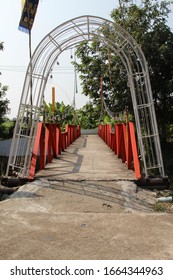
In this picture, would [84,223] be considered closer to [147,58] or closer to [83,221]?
[83,221]

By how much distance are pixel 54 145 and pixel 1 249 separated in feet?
20.1

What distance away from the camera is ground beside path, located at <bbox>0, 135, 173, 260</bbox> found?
284 centimetres

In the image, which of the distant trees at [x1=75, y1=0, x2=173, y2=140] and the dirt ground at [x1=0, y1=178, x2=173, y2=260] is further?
the distant trees at [x1=75, y1=0, x2=173, y2=140]

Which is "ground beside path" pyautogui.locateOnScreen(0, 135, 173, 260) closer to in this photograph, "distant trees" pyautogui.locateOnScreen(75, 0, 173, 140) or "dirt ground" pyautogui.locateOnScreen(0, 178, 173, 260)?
"dirt ground" pyautogui.locateOnScreen(0, 178, 173, 260)

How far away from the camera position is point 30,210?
4.15 metres

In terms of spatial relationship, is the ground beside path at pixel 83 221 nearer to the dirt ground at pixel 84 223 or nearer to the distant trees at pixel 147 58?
the dirt ground at pixel 84 223

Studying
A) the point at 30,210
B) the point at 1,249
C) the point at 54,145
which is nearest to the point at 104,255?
the point at 1,249

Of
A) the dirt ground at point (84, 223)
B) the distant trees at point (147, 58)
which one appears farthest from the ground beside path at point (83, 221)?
the distant trees at point (147, 58)

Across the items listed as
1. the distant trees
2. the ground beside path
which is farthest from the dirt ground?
the distant trees

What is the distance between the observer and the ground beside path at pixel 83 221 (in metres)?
2.84

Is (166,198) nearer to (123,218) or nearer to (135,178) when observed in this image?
(135,178)

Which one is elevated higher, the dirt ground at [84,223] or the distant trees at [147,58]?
the distant trees at [147,58]

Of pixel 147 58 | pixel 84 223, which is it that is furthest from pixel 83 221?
pixel 147 58

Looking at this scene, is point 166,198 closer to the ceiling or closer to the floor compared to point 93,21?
closer to the floor
